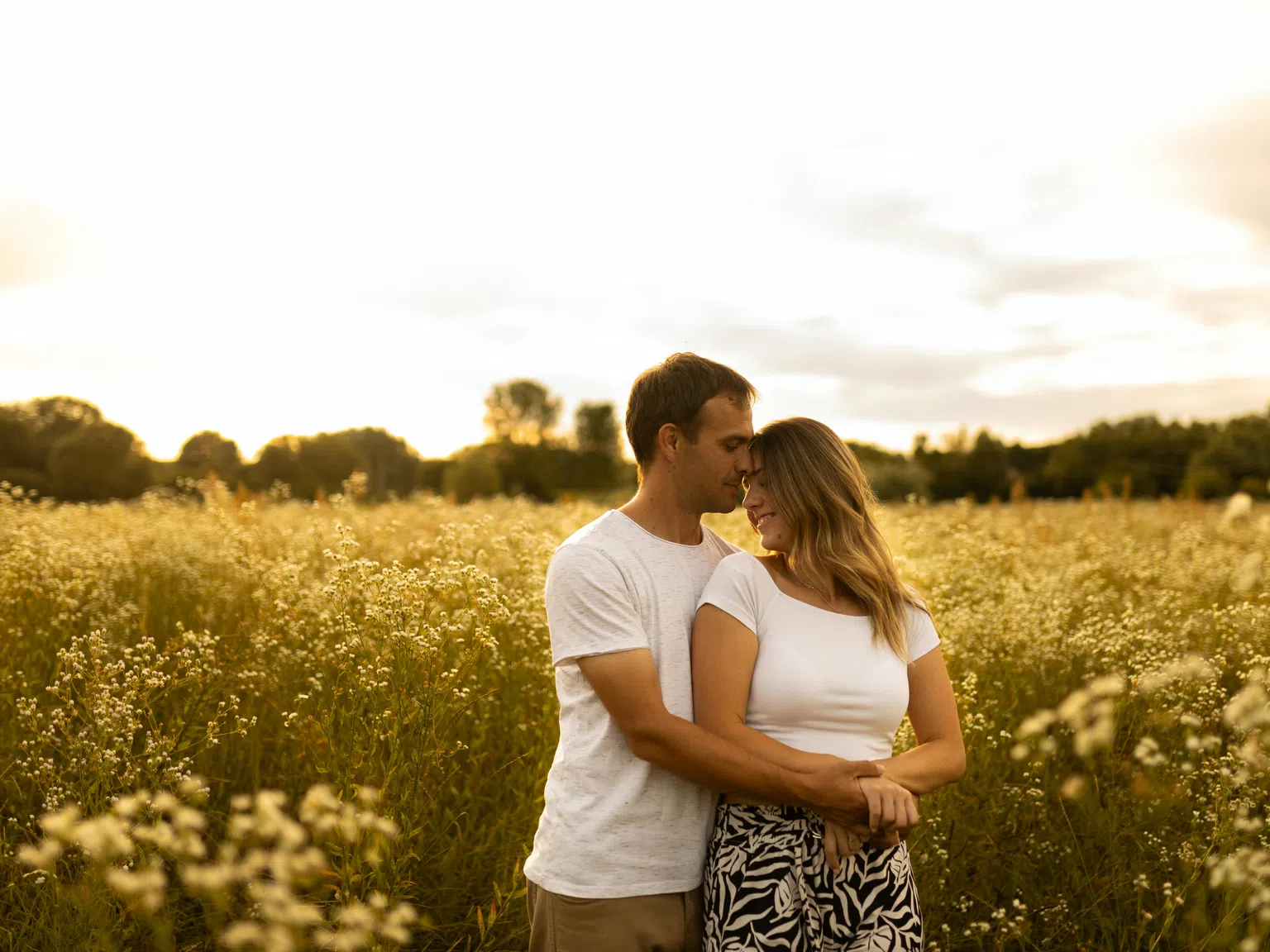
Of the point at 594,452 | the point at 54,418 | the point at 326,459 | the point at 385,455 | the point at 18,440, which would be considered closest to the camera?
the point at 326,459

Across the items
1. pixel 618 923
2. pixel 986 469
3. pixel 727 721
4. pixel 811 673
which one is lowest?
pixel 618 923

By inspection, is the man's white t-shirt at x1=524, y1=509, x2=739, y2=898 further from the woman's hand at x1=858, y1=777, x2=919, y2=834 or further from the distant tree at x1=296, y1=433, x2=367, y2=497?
the distant tree at x1=296, y1=433, x2=367, y2=497

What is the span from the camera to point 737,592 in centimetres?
283

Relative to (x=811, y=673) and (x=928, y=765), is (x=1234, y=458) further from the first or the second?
(x=811, y=673)

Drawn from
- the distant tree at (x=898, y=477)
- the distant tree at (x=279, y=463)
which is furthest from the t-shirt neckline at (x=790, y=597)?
the distant tree at (x=279, y=463)

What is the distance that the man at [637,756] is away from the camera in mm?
2629

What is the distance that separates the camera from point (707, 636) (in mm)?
2779

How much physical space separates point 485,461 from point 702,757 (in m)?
46.1

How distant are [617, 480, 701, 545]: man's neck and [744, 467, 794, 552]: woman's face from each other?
0.22 metres

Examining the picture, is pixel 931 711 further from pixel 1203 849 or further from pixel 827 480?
pixel 1203 849

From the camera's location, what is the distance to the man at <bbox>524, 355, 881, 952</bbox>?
263 cm

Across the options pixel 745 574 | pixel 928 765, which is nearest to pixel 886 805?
pixel 928 765

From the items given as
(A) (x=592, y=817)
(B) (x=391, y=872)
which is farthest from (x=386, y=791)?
(A) (x=592, y=817)

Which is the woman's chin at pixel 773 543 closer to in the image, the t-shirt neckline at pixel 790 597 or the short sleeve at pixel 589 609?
the t-shirt neckline at pixel 790 597
